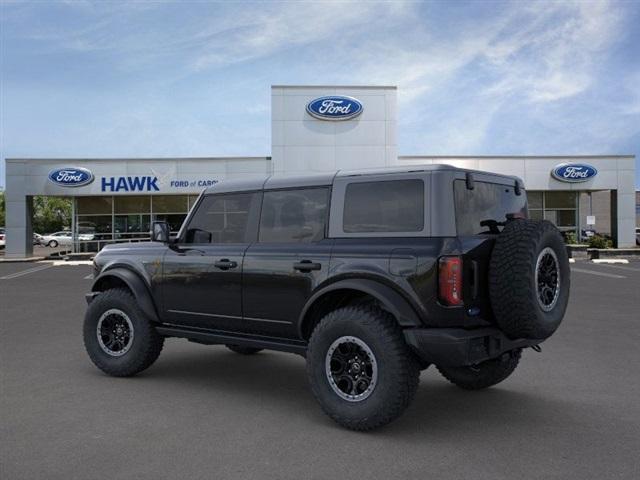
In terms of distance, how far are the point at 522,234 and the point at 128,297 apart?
4.03 metres

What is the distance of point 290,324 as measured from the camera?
200 inches

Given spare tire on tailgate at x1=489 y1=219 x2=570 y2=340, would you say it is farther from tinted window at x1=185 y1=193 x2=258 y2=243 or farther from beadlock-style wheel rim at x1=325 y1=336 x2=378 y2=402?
tinted window at x1=185 y1=193 x2=258 y2=243

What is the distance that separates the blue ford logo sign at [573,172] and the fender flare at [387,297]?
2989 cm

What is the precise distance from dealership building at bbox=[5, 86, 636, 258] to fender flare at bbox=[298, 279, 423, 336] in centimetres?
2391

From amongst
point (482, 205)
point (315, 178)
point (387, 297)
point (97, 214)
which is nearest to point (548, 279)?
point (482, 205)

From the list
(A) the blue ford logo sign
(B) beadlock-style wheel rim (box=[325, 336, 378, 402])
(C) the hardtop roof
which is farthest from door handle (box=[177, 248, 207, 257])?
(A) the blue ford logo sign

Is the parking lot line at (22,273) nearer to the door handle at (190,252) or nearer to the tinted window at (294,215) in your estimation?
the door handle at (190,252)

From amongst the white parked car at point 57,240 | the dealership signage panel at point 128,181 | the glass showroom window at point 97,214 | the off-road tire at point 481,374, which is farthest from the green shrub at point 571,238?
the white parked car at point 57,240

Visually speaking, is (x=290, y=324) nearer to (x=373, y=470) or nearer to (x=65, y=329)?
(x=373, y=470)

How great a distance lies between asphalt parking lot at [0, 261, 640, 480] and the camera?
3.87 metres

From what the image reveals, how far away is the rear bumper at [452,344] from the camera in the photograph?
13.8 ft

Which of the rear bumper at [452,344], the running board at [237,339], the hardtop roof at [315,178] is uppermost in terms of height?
the hardtop roof at [315,178]

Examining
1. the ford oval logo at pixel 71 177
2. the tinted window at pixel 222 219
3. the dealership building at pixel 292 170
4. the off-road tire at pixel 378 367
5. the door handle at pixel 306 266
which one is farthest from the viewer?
the ford oval logo at pixel 71 177

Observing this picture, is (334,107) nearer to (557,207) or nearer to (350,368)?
(557,207)
